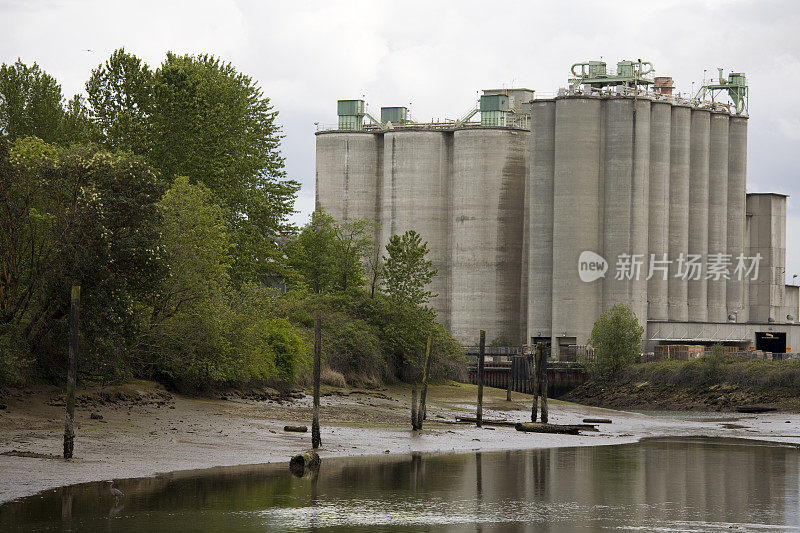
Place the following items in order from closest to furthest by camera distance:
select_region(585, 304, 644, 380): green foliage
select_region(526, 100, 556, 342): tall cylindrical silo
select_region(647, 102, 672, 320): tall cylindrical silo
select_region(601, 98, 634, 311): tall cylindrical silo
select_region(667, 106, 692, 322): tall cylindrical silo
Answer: select_region(585, 304, 644, 380): green foliage → select_region(601, 98, 634, 311): tall cylindrical silo → select_region(526, 100, 556, 342): tall cylindrical silo → select_region(647, 102, 672, 320): tall cylindrical silo → select_region(667, 106, 692, 322): tall cylindrical silo

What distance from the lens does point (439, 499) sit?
26.1 metres

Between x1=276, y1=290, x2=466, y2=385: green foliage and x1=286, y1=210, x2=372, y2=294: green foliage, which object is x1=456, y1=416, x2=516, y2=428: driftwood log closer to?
x1=276, y1=290, x2=466, y2=385: green foliage

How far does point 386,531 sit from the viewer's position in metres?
21.5

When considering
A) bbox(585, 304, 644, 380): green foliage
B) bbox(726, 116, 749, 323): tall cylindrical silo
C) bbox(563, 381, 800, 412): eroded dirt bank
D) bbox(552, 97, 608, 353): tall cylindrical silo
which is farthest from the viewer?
bbox(726, 116, 749, 323): tall cylindrical silo

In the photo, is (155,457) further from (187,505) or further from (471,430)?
(471,430)

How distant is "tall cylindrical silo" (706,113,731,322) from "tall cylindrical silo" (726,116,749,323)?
1.92 metres

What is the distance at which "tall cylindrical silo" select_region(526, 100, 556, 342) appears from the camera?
4235 inches

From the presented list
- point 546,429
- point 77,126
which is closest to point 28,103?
point 77,126

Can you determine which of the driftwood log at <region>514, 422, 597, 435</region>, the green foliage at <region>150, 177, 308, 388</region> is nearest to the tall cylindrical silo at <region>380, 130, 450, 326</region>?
the green foliage at <region>150, 177, 308, 388</region>

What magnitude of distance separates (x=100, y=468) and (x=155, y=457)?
2705mm

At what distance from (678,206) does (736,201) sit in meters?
9.59

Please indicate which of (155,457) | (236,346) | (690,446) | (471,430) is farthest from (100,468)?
(690,446)

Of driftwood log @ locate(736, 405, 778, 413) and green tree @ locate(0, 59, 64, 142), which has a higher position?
green tree @ locate(0, 59, 64, 142)

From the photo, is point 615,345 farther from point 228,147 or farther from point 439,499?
point 439,499
